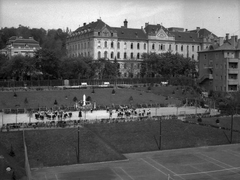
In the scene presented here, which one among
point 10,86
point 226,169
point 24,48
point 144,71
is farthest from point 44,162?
point 24,48

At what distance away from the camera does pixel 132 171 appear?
31.1m

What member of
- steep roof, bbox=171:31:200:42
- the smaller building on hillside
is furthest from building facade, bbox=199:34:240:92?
the smaller building on hillside

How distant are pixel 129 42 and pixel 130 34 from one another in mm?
3012

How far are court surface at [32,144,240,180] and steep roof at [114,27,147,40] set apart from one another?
75010 mm

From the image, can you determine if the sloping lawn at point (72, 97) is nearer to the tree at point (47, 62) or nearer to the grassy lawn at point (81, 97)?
the grassy lawn at point (81, 97)

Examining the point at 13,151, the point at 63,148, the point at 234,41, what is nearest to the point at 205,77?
the point at 234,41

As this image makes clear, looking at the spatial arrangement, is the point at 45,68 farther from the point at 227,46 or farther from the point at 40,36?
the point at 40,36

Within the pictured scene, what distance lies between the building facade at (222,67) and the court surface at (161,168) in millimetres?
47172

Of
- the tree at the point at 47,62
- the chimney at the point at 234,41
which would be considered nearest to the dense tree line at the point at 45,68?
the tree at the point at 47,62

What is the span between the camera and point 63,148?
36000 mm

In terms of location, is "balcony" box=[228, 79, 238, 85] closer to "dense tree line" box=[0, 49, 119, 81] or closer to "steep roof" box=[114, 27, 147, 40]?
"dense tree line" box=[0, 49, 119, 81]

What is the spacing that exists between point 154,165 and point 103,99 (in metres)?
33.5

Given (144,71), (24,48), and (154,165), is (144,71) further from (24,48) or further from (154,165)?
(154,165)

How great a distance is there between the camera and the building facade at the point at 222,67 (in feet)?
270
